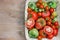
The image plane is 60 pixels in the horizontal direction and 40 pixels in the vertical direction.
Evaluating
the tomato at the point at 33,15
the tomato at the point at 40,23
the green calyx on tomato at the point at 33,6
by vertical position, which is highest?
the green calyx on tomato at the point at 33,6

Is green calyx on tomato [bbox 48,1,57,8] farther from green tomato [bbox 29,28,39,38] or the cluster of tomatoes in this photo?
green tomato [bbox 29,28,39,38]

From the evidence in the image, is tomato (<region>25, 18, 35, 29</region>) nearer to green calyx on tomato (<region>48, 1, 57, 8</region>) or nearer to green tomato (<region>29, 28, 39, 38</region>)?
green tomato (<region>29, 28, 39, 38</region>)

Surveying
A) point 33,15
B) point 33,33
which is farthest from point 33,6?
point 33,33

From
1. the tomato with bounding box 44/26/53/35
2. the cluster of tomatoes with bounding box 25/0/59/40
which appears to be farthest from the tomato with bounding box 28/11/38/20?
the tomato with bounding box 44/26/53/35

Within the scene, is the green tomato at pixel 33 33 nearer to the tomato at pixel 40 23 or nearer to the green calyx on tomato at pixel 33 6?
the tomato at pixel 40 23

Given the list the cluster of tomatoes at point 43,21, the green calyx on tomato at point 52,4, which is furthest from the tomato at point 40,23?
the green calyx on tomato at point 52,4

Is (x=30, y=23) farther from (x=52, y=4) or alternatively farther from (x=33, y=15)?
(x=52, y=4)

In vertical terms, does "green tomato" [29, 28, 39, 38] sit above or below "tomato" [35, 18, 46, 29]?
below

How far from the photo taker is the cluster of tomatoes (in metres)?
1.19

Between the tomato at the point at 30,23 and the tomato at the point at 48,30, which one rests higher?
the tomato at the point at 30,23

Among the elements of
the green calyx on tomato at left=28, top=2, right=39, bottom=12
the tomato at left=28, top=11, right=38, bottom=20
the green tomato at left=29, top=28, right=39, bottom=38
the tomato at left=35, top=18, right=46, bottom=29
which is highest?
the green calyx on tomato at left=28, top=2, right=39, bottom=12

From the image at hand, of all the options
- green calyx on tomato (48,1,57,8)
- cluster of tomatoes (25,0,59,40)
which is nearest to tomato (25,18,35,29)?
cluster of tomatoes (25,0,59,40)

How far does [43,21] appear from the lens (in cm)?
121

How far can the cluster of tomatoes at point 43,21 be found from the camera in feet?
3.90
